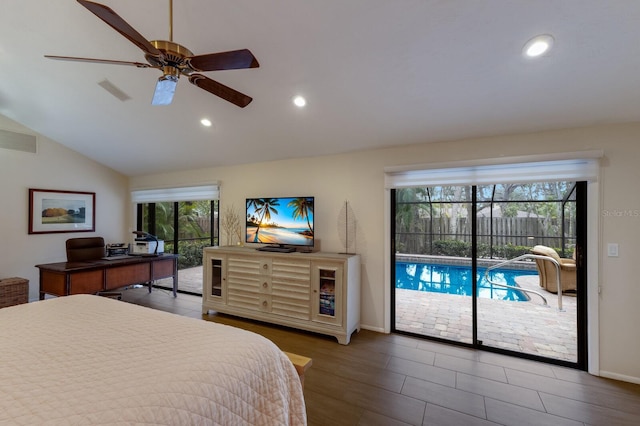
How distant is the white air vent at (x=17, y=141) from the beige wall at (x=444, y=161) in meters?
2.01

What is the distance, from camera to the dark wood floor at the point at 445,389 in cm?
189

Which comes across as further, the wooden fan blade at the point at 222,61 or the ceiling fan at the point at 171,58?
the wooden fan blade at the point at 222,61

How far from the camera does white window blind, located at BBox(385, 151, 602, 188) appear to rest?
2404 mm

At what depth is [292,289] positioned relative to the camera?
3.19 meters

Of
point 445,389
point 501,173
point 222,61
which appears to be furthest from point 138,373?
point 501,173

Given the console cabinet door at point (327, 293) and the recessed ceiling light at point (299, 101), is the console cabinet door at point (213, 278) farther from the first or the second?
the recessed ceiling light at point (299, 101)

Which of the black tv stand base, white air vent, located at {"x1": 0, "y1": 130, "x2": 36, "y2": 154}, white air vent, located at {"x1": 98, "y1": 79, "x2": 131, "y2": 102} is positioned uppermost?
white air vent, located at {"x1": 98, "y1": 79, "x2": 131, "y2": 102}

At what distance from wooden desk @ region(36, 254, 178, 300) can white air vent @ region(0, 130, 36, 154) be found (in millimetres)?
1848

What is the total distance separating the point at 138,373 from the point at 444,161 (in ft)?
9.76

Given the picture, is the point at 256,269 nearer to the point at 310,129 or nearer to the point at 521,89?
the point at 310,129

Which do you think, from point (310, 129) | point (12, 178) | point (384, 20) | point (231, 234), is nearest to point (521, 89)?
point (384, 20)

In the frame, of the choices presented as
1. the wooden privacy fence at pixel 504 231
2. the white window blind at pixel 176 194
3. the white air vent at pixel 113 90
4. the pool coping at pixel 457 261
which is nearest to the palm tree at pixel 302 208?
the wooden privacy fence at pixel 504 231

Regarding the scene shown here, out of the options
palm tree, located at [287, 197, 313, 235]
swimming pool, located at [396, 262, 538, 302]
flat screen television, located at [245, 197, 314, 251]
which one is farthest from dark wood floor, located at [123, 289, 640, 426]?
palm tree, located at [287, 197, 313, 235]

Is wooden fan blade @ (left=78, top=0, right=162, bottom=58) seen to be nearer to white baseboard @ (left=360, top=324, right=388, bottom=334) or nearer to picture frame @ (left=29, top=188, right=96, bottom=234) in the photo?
white baseboard @ (left=360, top=324, right=388, bottom=334)
